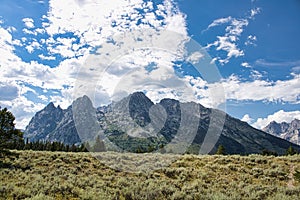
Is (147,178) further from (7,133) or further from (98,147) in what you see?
(98,147)

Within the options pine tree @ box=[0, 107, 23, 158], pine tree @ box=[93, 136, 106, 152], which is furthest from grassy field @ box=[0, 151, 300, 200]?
pine tree @ box=[93, 136, 106, 152]

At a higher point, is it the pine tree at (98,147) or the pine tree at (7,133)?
the pine tree at (7,133)

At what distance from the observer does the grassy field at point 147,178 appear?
48.8 ft

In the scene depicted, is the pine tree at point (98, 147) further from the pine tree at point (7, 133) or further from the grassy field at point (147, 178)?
the pine tree at point (7, 133)

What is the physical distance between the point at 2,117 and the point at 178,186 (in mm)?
17975

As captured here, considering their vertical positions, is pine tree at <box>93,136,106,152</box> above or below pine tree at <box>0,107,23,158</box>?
below

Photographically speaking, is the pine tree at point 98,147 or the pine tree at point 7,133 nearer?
the pine tree at point 7,133

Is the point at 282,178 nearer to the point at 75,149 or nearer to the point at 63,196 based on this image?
the point at 63,196

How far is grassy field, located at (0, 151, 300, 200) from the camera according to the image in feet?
48.8

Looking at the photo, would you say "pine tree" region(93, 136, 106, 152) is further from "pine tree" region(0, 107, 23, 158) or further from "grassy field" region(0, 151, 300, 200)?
"pine tree" region(0, 107, 23, 158)

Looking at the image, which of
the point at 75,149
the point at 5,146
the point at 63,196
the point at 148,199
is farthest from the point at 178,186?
the point at 75,149

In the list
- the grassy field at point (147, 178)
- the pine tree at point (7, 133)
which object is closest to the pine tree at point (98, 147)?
the grassy field at point (147, 178)

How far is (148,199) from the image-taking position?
1438 centimetres

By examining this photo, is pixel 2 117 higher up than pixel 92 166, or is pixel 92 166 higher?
pixel 2 117
